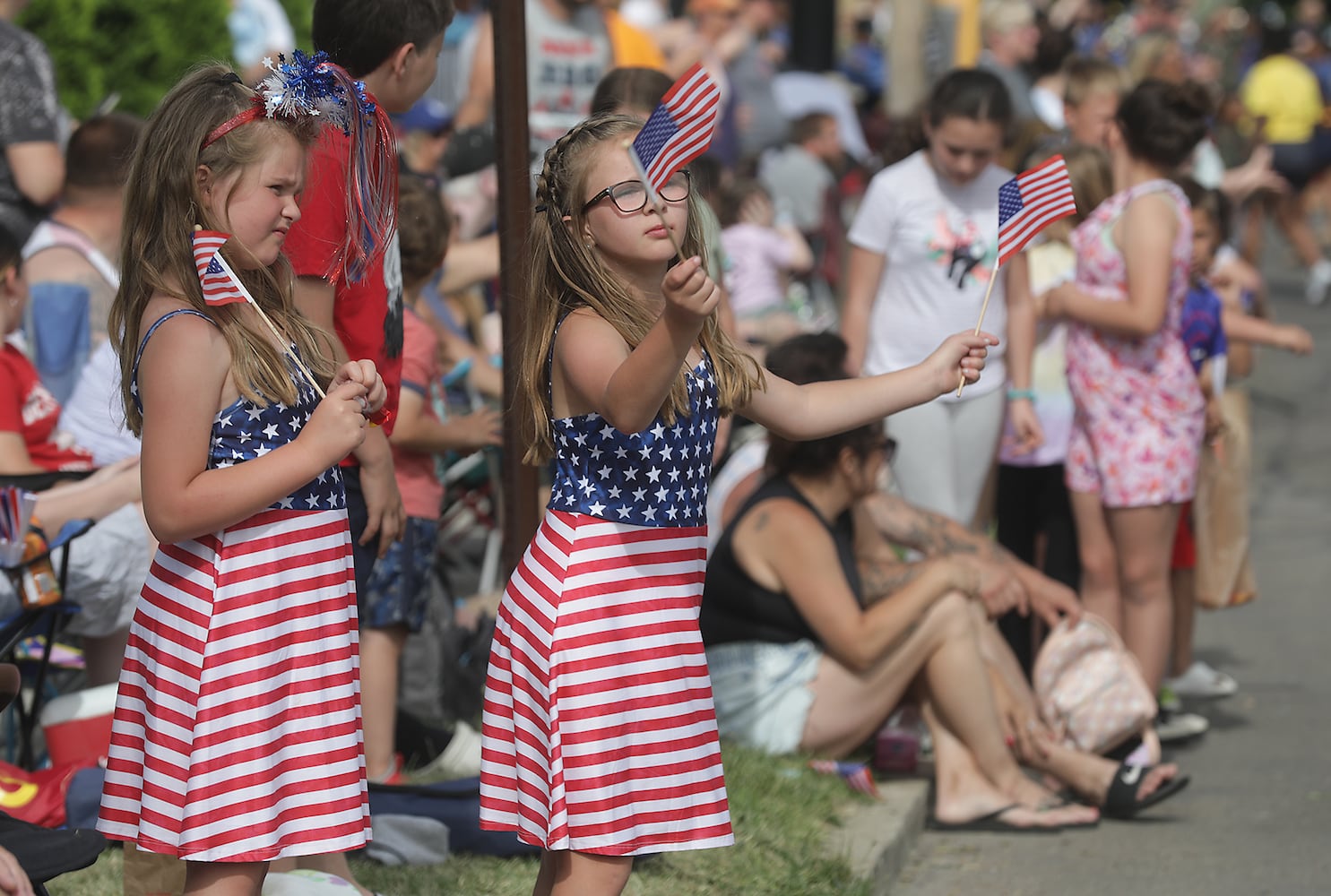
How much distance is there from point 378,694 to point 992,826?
69.1 inches

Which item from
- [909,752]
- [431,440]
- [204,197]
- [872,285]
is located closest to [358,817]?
[204,197]

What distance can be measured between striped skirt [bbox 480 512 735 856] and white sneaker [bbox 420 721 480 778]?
150cm

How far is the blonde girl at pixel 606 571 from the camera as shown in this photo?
108 inches

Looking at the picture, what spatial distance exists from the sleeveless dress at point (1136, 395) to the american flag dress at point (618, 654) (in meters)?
2.54

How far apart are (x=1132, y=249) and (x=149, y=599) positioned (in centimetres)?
328

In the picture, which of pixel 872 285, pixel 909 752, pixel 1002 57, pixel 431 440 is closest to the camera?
pixel 431 440

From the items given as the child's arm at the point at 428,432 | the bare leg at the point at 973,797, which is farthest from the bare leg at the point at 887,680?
the child's arm at the point at 428,432

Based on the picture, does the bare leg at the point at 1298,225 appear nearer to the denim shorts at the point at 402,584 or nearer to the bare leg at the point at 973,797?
the bare leg at the point at 973,797

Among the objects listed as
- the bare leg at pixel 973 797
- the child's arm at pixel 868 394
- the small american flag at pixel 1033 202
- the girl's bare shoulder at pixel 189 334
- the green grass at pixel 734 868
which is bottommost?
the bare leg at pixel 973 797

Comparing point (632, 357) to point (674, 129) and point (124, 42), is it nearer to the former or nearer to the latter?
point (674, 129)

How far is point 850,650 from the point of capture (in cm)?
451

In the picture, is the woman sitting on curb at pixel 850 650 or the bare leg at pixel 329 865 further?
the woman sitting on curb at pixel 850 650

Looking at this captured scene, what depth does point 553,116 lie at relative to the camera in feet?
21.5

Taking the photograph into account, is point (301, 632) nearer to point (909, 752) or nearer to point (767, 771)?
point (767, 771)
